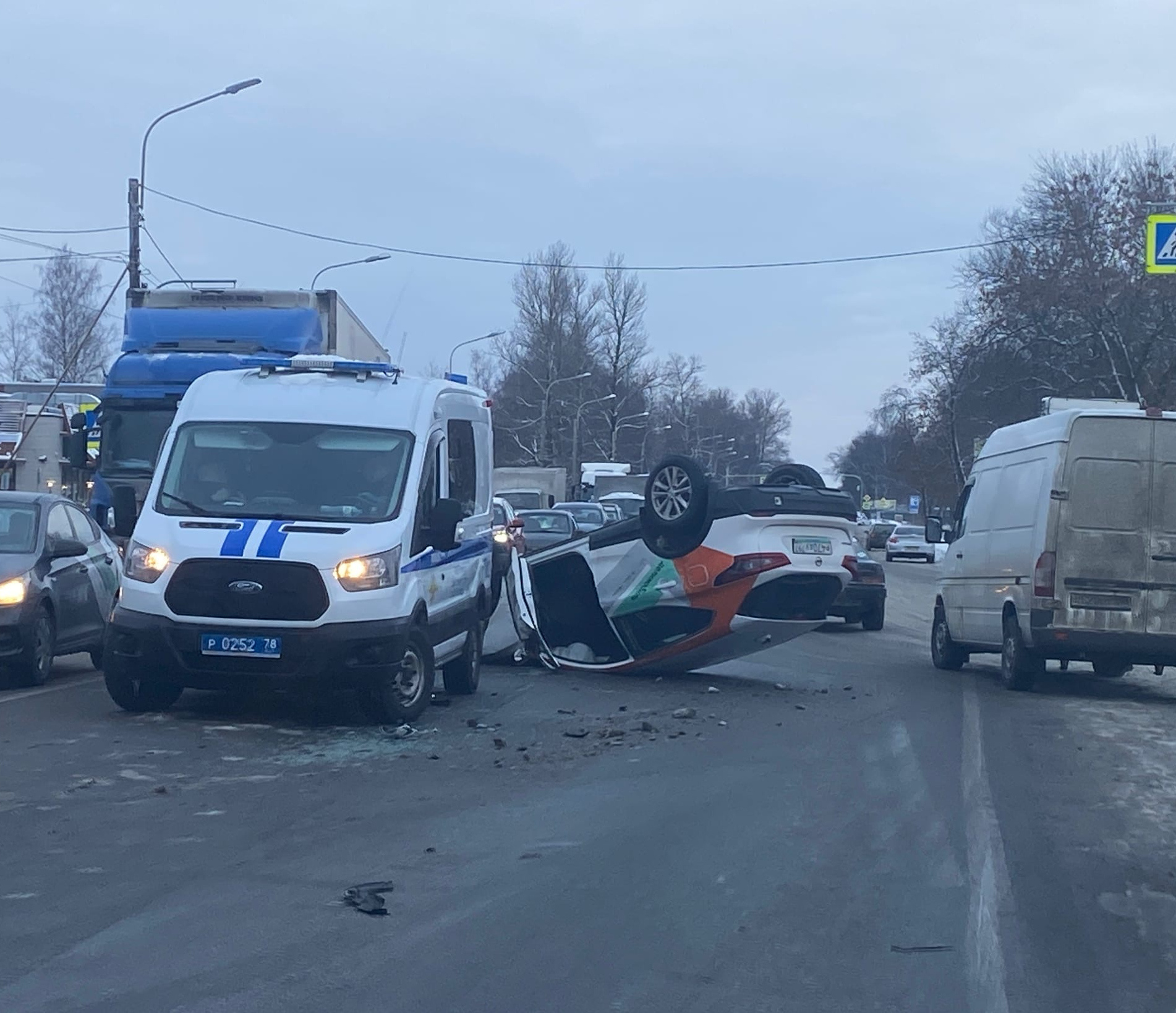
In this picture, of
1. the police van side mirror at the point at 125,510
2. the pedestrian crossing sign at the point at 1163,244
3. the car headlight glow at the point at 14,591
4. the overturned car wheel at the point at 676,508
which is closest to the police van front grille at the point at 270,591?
the police van side mirror at the point at 125,510

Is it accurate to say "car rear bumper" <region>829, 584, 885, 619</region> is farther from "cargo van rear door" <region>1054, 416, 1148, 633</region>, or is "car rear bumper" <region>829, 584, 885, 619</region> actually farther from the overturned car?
"cargo van rear door" <region>1054, 416, 1148, 633</region>

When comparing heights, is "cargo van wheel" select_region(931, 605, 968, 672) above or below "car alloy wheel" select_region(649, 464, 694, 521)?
below

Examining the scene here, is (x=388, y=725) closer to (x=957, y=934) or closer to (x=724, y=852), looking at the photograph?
(x=724, y=852)

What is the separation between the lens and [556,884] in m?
6.24

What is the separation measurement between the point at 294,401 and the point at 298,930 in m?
6.34

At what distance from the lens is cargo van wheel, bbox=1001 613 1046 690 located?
46.9 feet

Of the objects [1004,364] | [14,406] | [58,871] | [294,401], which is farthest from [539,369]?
[58,871]

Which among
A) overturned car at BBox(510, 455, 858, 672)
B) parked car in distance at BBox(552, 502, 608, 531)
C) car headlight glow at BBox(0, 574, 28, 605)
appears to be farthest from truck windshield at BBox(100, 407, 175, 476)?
parked car in distance at BBox(552, 502, 608, 531)

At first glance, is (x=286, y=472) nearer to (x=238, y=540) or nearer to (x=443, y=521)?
(x=238, y=540)

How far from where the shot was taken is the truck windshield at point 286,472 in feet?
34.8

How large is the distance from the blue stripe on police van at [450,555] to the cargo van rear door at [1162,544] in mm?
6099

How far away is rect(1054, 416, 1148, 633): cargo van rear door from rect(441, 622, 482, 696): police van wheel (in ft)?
17.6

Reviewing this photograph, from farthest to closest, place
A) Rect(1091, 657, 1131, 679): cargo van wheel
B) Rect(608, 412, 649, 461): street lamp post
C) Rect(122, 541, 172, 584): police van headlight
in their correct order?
Rect(608, 412, 649, 461): street lamp post < Rect(1091, 657, 1131, 679): cargo van wheel < Rect(122, 541, 172, 584): police van headlight

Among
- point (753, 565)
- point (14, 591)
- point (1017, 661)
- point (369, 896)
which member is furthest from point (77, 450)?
point (369, 896)
